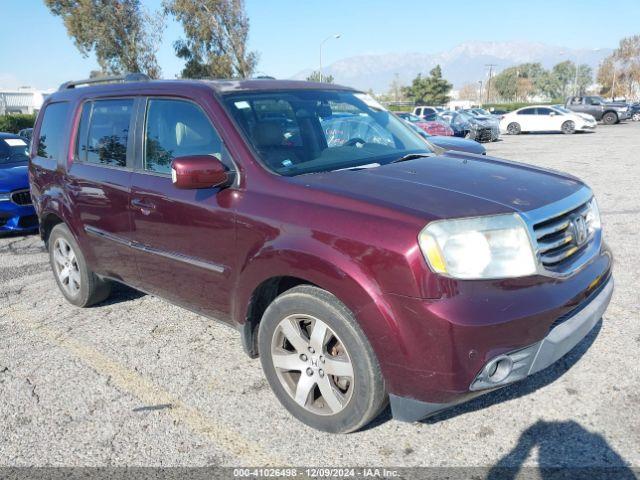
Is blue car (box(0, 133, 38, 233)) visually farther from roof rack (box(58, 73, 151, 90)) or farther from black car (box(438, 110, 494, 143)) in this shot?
black car (box(438, 110, 494, 143))

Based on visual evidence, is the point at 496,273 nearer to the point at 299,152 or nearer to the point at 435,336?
the point at 435,336

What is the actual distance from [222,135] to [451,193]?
4.57 feet

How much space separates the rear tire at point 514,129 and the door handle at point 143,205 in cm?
2933

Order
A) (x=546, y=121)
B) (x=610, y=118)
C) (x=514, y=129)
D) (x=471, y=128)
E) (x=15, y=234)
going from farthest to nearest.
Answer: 1. (x=610, y=118)
2. (x=514, y=129)
3. (x=546, y=121)
4. (x=471, y=128)
5. (x=15, y=234)

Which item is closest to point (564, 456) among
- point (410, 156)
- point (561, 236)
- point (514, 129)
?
point (561, 236)

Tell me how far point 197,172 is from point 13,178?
5.92 metres

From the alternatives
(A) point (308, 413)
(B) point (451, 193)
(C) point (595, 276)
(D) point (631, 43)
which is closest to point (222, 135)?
(B) point (451, 193)

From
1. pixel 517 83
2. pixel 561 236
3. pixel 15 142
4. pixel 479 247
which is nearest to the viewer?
pixel 479 247

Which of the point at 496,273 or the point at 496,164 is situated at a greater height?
the point at 496,164

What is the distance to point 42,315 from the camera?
192 inches

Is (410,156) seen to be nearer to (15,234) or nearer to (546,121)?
(15,234)

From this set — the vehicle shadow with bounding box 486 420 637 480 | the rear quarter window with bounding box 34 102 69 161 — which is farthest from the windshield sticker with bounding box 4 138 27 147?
the vehicle shadow with bounding box 486 420 637 480

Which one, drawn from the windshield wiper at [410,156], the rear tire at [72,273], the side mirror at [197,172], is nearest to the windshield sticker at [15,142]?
the rear tire at [72,273]

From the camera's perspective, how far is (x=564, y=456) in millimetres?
2691
